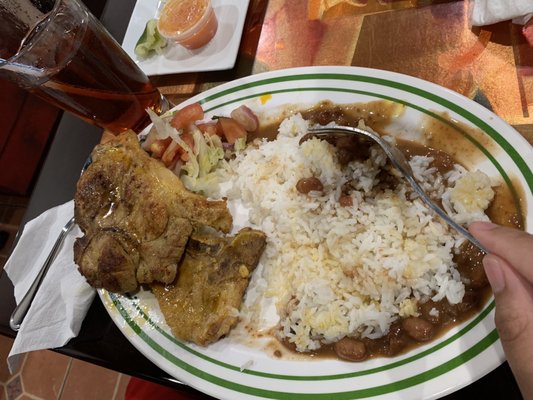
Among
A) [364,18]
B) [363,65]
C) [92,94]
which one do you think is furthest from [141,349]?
[364,18]

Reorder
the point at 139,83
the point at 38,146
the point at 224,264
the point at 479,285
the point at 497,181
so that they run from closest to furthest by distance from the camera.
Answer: the point at 479,285 < the point at 497,181 < the point at 224,264 < the point at 139,83 < the point at 38,146

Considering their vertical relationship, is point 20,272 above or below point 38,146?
above

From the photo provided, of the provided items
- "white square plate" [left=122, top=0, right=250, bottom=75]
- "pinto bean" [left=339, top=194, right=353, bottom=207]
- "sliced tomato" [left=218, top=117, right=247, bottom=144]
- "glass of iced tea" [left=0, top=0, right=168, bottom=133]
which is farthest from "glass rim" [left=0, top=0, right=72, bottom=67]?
"pinto bean" [left=339, top=194, right=353, bottom=207]

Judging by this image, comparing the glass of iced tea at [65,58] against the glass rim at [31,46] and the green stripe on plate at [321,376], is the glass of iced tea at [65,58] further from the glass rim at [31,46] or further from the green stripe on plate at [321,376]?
the green stripe on plate at [321,376]

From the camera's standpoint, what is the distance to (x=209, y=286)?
2.21 meters

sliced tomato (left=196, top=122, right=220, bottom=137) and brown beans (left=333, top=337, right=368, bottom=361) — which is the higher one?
sliced tomato (left=196, top=122, right=220, bottom=137)

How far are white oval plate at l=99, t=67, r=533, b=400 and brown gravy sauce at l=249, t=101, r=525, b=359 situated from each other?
1.2 inches

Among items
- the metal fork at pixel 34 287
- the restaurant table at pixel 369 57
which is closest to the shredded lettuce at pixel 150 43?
the restaurant table at pixel 369 57

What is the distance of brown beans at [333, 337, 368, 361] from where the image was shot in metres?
1.86

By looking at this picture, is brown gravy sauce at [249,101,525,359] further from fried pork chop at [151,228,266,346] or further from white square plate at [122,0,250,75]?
white square plate at [122,0,250,75]

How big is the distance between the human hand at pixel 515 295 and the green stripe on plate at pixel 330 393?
0.36 metres

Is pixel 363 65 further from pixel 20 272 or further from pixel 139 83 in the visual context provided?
pixel 20 272

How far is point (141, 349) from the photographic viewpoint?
2.25m

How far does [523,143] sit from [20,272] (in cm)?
274
